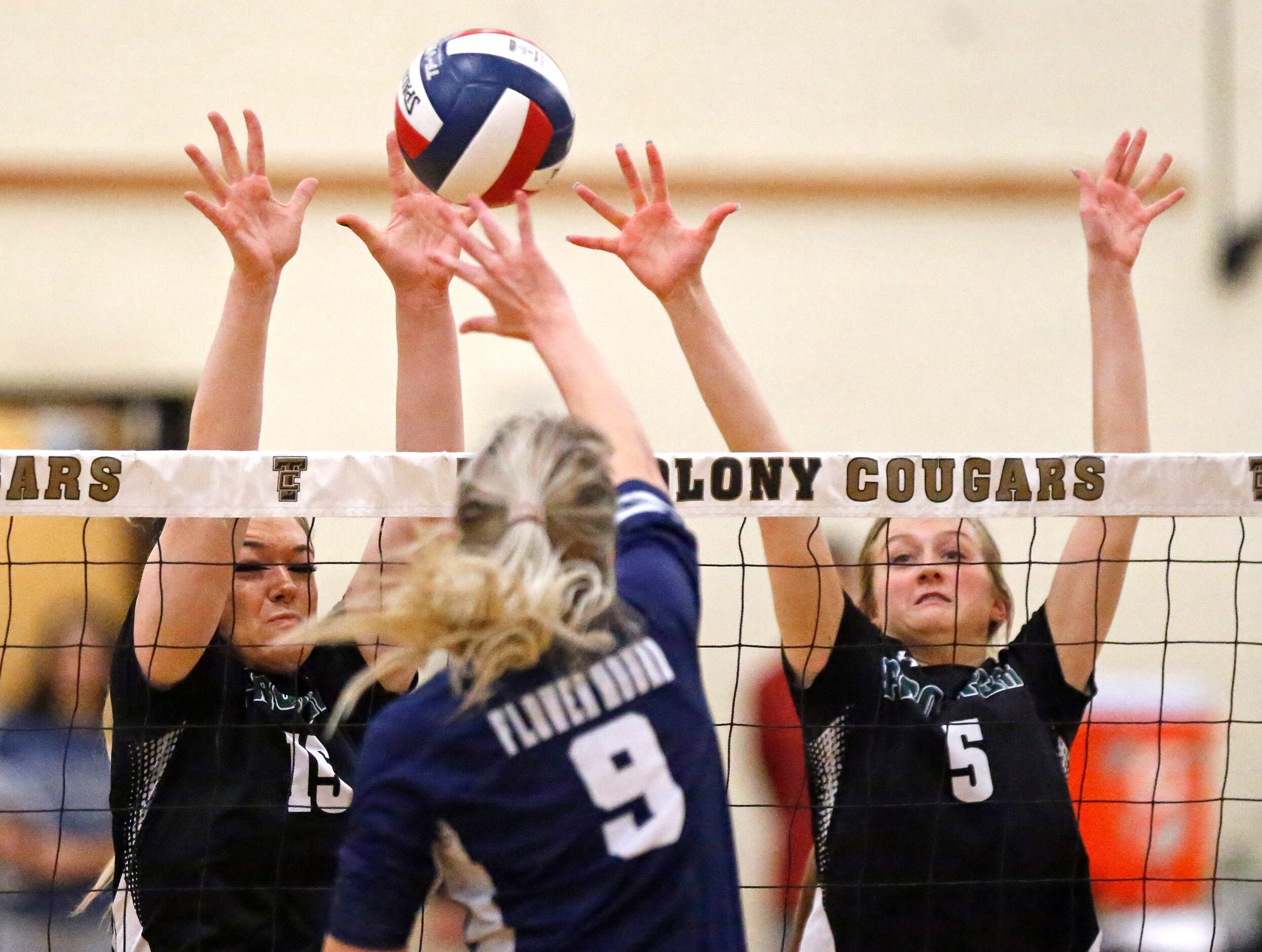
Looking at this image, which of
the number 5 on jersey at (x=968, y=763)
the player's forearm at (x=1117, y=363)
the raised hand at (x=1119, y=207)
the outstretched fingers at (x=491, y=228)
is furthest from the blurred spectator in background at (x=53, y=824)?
the raised hand at (x=1119, y=207)

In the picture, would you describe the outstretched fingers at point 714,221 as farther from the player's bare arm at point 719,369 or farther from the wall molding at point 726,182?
the wall molding at point 726,182

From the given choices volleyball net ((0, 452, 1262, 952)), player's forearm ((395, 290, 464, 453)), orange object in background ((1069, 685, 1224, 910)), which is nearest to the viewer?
player's forearm ((395, 290, 464, 453))

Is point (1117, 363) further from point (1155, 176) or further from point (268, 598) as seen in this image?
point (268, 598)

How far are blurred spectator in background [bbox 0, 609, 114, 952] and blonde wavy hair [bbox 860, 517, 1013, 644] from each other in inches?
86.0

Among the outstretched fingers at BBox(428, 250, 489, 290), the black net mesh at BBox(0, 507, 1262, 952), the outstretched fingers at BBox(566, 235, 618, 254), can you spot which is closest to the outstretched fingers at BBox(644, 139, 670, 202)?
the outstretched fingers at BBox(566, 235, 618, 254)

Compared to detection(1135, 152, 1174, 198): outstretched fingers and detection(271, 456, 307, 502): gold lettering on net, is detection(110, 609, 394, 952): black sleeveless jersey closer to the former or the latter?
detection(271, 456, 307, 502): gold lettering on net

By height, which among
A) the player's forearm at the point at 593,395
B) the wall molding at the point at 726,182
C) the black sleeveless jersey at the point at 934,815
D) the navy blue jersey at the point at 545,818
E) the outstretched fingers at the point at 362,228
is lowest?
the black sleeveless jersey at the point at 934,815

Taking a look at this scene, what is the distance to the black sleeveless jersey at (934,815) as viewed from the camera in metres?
2.75

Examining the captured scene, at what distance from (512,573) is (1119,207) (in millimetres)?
2012

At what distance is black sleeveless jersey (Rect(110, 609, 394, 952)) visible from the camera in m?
2.66

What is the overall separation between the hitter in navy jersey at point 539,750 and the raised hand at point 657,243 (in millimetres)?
907

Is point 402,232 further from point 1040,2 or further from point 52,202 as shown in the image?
point 1040,2

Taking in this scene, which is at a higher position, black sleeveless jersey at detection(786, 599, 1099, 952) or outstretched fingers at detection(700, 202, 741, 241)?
outstretched fingers at detection(700, 202, 741, 241)

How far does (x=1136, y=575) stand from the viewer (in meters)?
6.29
